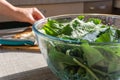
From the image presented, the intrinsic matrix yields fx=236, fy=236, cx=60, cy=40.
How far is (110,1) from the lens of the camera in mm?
2537

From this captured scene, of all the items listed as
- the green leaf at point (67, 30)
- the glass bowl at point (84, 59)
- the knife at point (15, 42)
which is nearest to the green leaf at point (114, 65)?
the glass bowl at point (84, 59)

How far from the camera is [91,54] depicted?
0.42 m

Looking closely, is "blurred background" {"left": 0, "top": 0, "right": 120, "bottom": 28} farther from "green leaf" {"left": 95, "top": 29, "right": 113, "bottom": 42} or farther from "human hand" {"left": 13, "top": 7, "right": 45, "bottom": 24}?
"green leaf" {"left": 95, "top": 29, "right": 113, "bottom": 42}

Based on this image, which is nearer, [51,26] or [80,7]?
[51,26]

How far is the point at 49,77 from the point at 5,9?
51 cm

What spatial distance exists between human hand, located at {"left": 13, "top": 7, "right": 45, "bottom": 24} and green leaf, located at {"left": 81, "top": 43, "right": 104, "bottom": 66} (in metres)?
0.49

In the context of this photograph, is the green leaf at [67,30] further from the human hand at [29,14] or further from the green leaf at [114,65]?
the human hand at [29,14]

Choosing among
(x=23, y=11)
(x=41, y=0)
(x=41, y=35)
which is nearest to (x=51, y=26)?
(x=41, y=35)

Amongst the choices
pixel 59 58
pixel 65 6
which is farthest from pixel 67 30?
pixel 65 6

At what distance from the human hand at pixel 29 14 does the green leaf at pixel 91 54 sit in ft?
1.62

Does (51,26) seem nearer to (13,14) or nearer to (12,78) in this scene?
(12,78)

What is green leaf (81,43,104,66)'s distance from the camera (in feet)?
1.37

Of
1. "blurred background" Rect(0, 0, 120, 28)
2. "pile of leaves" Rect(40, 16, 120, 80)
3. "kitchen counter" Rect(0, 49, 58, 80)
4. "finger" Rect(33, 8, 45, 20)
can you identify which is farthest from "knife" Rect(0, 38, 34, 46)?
"blurred background" Rect(0, 0, 120, 28)

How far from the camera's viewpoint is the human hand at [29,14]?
90 centimetres
